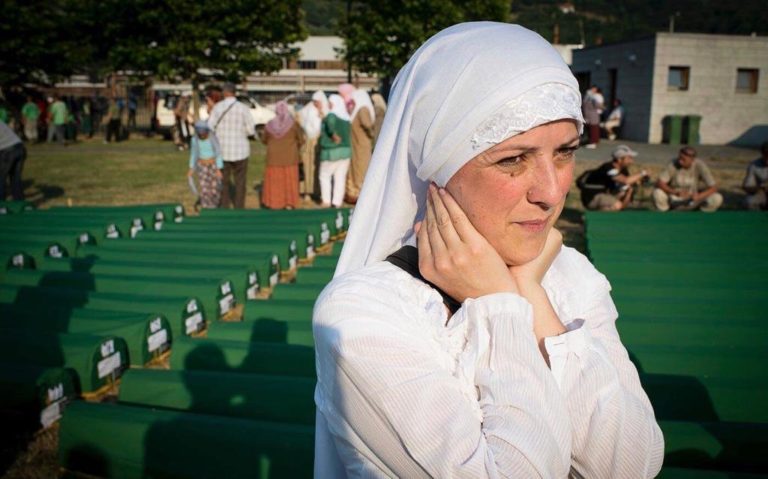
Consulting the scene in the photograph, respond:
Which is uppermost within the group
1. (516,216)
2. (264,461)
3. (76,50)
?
(76,50)

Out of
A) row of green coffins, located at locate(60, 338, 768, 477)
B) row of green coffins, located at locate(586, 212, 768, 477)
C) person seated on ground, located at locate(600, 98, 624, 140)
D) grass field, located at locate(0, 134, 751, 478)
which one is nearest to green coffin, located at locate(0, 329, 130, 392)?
row of green coffins, located at locate(60, 338, 768, 477)

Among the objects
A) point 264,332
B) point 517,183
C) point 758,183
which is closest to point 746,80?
point 758,183

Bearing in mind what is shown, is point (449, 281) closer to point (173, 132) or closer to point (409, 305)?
point (409, 305)

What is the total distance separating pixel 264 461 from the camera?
277 centimetres

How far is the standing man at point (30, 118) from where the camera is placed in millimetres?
27481

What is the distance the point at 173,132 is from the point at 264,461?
27.6 metres

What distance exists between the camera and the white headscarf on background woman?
1.38m

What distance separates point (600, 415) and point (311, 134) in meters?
12.9

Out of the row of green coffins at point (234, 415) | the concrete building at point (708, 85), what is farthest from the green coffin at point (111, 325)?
the concrete building at point (708, 85)

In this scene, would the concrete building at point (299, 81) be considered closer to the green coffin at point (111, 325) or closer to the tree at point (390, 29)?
the tree at point (390, 29)

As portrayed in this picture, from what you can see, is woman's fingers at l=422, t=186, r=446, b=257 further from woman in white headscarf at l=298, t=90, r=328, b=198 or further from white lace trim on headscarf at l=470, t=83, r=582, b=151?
woman in white headscarf at l=298, t=90, r=328, b=198

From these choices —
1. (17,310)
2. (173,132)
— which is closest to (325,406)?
(17,310)

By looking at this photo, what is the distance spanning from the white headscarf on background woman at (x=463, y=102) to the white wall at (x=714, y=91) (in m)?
27.2

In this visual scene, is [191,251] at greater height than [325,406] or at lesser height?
lesser
